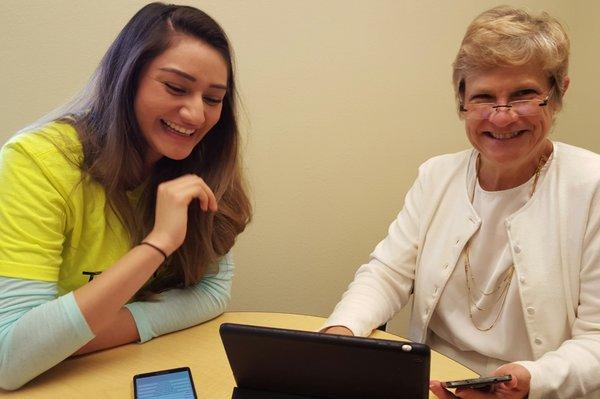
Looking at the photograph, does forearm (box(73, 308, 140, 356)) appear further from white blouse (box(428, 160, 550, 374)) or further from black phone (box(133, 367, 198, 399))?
white blouse (box(428, 160, 550, 374))

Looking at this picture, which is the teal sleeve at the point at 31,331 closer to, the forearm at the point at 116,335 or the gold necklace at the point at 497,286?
the forearm at the point at 116,335

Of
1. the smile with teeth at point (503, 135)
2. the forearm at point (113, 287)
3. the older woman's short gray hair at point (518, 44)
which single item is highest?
the older woman's short gray hair at point (518, 44)

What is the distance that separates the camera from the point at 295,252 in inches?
81.0

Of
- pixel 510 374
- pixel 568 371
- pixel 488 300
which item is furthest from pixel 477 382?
pixel 488 300

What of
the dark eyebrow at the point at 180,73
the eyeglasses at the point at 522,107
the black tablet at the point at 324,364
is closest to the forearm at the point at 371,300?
the black tablet at the point at 324,364

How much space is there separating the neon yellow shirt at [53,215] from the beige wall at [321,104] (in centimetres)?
65

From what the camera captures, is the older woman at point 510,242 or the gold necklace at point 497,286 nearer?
the older woman at point 510,242

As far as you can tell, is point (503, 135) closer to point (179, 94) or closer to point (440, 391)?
point (440, 391)

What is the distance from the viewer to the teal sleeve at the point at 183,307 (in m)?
1.08

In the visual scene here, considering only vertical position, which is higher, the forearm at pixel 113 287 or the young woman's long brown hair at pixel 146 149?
the young woman's long brown hair at pixel 146 149

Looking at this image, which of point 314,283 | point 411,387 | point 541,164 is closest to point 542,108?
point 541,164

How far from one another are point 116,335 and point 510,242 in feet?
3.06

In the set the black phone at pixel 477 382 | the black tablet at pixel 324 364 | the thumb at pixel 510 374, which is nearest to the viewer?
the black tablet at pixel 324 364

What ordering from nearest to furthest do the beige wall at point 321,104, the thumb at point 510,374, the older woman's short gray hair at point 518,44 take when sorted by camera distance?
the thumb at point 510,374
the older woman's short gray hair at point 518,44
the beige wall at point 321,104
